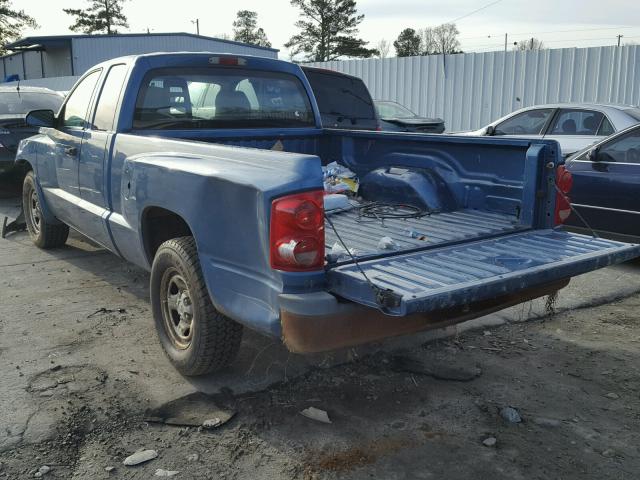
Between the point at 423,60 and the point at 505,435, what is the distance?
50.9ft

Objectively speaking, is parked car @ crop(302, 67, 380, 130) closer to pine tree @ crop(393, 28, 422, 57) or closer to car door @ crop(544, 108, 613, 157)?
car door @ crop(544, 108, 613, 157)

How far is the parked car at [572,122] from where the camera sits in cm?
882

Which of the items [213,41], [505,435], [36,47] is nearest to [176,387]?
[505,435]

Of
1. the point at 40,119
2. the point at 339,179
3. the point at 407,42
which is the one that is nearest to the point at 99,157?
the point at 40,119

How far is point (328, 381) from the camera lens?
155 inches

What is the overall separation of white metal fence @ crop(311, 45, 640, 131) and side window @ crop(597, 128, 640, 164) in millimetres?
8072

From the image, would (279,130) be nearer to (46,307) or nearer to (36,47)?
(46,307)

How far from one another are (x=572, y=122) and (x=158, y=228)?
7.12m

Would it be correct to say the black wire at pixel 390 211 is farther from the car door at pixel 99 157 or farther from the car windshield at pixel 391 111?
the car windshield at pixel 391 111

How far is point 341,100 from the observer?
831 centimetres

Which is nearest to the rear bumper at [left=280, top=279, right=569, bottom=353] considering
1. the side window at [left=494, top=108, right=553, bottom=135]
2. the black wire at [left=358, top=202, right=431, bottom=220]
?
the black wire at [left=358, top=202, right=431, bottom=220]

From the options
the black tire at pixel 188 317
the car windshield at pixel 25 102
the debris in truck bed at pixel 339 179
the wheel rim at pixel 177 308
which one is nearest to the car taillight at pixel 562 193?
the debris in truck bed at pixel 339 179

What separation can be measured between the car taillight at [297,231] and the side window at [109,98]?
2418 millimetres

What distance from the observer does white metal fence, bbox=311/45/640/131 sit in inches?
550
